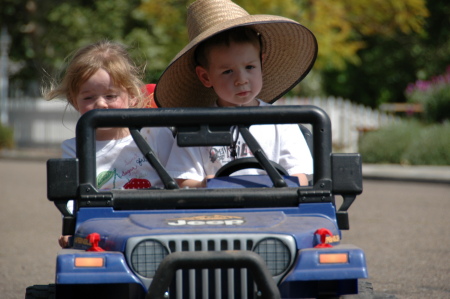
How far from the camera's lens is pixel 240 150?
364cm

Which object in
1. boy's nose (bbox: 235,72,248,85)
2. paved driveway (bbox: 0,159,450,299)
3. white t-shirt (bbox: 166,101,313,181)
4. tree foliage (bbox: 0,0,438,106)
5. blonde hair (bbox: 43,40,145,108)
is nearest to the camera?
white t-shirt (bbox: 166,101,313,181)

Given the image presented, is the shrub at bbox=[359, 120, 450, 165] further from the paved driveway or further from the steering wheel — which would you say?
the steering wheel

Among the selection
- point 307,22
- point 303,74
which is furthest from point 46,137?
point 303,74

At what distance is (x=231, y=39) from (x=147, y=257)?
1.43 meters

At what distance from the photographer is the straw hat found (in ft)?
13.0

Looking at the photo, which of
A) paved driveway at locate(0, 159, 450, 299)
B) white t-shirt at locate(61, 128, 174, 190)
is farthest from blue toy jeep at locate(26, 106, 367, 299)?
paved driveway at locate(0, 159, 450, 299)

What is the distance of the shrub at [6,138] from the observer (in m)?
23.1

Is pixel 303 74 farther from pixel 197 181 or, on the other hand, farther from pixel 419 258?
pixel 419 258

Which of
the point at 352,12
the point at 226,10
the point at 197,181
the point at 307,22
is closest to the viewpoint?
the point at 197,181

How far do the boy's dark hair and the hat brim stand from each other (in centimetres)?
5

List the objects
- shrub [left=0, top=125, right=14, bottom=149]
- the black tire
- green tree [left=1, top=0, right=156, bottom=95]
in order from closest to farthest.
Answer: the black tire < shrub [left=0, top=125, right=14, bottom=149] < green tree [left=1, top=0, right=156, bottom=95]

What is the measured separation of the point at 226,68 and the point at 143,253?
133 cm

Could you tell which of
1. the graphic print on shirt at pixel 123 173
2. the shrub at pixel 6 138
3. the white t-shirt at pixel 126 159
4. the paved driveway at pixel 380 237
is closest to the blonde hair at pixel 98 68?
the white t-shirt at pixel 126 159

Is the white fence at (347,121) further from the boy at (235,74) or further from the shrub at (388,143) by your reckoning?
the boy at (235,74)
